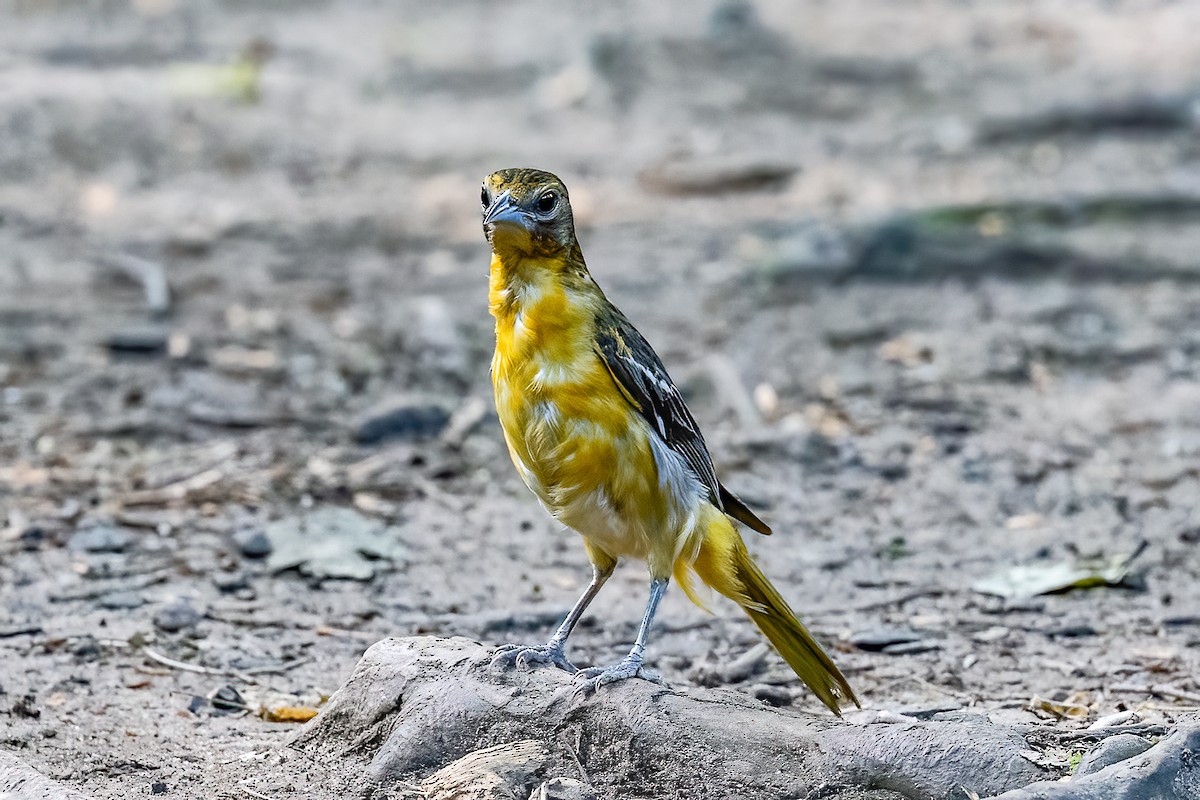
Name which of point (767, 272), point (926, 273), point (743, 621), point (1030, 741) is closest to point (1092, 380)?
point (926, 273)

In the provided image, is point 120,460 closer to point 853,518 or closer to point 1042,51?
point 853,518

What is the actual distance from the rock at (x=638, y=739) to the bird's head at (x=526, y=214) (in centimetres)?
130

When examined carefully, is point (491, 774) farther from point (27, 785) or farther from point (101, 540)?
point (101, 540)

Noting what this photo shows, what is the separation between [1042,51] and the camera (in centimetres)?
1501

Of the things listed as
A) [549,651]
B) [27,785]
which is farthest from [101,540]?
[549,651]

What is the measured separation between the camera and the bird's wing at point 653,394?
4.63 metres

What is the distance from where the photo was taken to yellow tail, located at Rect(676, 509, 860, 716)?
464 centimetres

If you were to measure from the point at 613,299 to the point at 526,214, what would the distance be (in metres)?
5.54

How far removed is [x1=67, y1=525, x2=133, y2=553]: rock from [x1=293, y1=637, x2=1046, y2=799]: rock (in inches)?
99.1

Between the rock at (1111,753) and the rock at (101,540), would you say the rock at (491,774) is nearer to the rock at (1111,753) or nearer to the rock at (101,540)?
the rock at (1111,753)

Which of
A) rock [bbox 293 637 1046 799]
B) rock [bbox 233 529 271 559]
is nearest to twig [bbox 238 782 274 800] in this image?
rock [bbox 293 637 1046 799]

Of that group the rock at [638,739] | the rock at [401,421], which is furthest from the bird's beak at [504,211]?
the rock at [401,421]

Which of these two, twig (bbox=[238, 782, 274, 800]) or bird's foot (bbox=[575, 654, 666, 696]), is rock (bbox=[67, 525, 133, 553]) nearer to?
twig (bbox=[238, 782, 274, 800])

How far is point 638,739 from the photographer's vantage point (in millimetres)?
4008
